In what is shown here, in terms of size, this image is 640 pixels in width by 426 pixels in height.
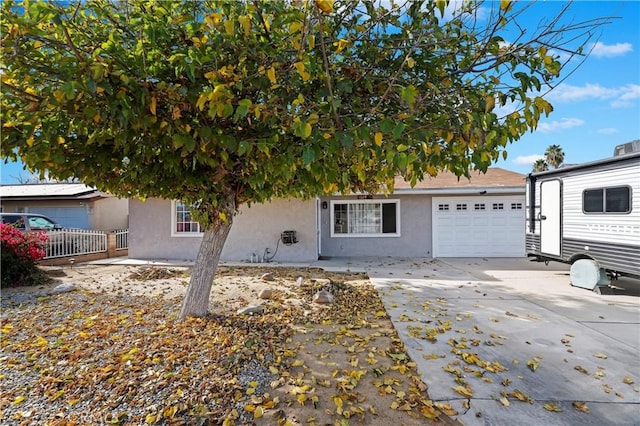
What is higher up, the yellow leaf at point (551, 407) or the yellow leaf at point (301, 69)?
the yellow leaf at point (301, 69)

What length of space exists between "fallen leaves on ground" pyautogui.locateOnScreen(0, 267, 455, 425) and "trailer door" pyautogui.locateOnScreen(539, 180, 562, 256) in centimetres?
555

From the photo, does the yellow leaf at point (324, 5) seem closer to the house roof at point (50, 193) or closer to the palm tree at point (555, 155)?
the house roof at point (50, 193)

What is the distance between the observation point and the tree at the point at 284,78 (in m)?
2.21

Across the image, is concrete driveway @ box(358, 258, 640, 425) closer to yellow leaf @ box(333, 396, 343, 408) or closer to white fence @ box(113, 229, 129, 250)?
yellow leaf @ box(333, 396, 343, 408)

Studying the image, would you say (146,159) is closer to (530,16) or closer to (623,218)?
(530,16)

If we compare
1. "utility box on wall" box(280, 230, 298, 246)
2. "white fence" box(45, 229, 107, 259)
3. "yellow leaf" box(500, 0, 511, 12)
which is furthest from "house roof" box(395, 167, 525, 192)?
"white fence" box(45, 229, 107, 259)

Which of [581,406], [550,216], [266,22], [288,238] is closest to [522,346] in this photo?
[581,406]

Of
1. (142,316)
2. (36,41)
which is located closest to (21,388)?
(142,316)

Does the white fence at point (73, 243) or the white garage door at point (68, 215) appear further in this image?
the white garage door at point (68, 215)

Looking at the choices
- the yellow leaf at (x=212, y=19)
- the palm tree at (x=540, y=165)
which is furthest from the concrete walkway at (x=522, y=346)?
the palm tree at (x=540, y=165)

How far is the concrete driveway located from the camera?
2756mm

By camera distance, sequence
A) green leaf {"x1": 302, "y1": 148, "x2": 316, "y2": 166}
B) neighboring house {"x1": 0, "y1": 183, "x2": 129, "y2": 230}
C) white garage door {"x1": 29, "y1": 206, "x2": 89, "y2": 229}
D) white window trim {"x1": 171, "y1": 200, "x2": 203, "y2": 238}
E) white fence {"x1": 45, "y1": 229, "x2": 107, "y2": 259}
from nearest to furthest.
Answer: green leaf {"x1": 302, "y1": 148, "x2": 316, "y2": 166}, white fence {"x1": 45, "y1": 229, "x2": 107, "y2": 259}, white window trim {"x1": 171, "y1": 200, "x2": 203, "y2": 238}, neighboring house {"x1": 0, "y1": 183, "x2": 129, "y2": 230}, white garage door {"x1": 29, "y1": 206, "x2": 89, "y2": 229}

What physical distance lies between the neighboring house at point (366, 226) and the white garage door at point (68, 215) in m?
7.54

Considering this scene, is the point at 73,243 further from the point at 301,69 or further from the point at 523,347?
the point at 523,347
